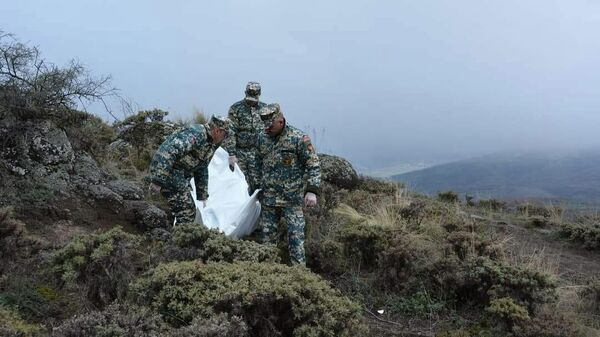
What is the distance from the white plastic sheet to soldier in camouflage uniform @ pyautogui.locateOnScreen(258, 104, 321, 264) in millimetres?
708

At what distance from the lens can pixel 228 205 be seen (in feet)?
25.2

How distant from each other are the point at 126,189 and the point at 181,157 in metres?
2.48

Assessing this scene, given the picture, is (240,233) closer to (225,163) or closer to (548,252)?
(225,163)

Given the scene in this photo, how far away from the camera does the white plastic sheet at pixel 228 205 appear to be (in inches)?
284

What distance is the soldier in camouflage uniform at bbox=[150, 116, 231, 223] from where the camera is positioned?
6.36 metres

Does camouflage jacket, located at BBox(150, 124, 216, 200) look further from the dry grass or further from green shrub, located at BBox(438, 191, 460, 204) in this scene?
green shrub, located at BBox(438, 191, 460, 204)

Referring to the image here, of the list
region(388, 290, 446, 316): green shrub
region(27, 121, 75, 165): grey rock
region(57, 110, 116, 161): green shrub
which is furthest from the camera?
region(57, 110, 116, 161): green shrub

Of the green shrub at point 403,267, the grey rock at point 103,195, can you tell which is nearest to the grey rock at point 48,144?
the grey rock at point 103,195

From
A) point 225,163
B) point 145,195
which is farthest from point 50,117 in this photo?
point 225,163

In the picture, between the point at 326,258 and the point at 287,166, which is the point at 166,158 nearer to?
the point at 287,166

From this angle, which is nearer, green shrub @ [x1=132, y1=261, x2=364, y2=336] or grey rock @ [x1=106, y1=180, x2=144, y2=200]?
green shrub @ [x1=132, y1=261, x2=364, y2=336]

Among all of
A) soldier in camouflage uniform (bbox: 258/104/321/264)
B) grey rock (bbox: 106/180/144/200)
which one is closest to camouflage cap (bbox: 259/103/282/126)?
soldier in camouflage uniform (bbox: 258/104/321/264)

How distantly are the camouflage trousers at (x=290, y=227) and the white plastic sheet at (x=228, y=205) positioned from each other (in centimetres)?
61

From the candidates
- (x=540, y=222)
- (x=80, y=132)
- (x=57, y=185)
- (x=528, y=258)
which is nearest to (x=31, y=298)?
→ (x=57, y=185)
